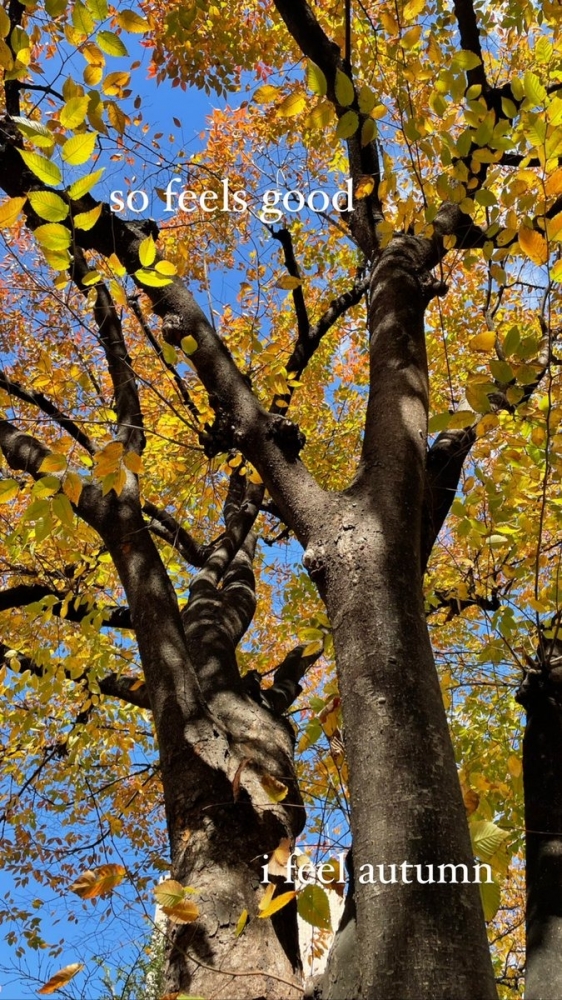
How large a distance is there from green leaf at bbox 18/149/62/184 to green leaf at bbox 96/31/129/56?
2.37 feet

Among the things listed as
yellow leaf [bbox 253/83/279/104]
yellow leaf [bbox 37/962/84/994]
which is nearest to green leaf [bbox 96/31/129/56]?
yellow leaf [bbox 253/83/279/104]

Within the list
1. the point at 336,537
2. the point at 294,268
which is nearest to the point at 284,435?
the point at 336,537

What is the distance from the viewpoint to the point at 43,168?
2.08 meters

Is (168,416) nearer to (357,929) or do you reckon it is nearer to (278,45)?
(278,45)

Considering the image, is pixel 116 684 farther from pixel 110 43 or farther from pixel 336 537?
pixel 110 43

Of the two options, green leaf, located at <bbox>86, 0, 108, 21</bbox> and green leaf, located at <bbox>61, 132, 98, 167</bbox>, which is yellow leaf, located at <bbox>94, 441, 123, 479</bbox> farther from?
green leaf, located at <bbox>86, 0, 108, 21</bbox>

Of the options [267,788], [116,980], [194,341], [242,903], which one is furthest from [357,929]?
[116,980]

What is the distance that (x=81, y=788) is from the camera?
24.1ft

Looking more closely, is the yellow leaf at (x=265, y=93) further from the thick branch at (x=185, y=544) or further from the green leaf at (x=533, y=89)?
the thick branch at (x=185, y=544)

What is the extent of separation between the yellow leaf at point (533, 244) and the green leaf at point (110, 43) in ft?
5.23

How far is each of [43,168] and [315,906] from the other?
2.25m

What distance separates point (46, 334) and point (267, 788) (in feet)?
20.0

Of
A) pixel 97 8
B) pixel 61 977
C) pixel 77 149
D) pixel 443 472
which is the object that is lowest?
pixel 61 977

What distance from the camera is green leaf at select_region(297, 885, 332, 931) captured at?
6.04 feet
